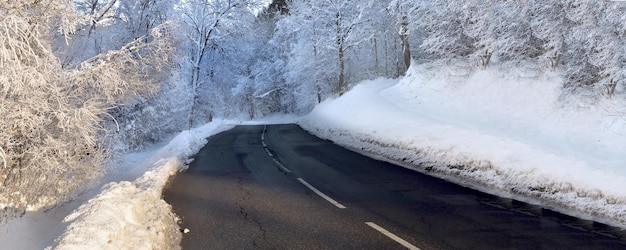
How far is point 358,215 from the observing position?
7.89 m

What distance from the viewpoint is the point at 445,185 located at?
1032 cm

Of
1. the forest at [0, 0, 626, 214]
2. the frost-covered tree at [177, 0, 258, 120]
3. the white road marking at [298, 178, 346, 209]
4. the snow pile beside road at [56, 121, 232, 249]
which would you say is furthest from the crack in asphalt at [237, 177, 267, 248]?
the frost-covered tree at [177, 0, 258, 120]

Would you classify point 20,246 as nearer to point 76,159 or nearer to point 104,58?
point 76,159

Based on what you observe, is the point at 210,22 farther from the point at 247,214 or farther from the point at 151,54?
the point at 247,214

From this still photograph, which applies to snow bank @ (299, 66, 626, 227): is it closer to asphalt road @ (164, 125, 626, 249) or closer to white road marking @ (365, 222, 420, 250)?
asphalt road @ (164, 125, 626, 249)

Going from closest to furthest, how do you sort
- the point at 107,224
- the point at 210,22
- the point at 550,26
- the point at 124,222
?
the point at 107,224 → the point at 124,222 → the point at 550,26 → the point at 210,22

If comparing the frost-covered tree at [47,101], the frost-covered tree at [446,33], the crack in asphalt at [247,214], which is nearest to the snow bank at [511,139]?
the frost-covered tree at [446,33]

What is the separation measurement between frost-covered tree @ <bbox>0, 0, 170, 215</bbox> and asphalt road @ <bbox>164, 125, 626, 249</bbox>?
2.21m

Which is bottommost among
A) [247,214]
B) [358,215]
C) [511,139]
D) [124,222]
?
[247,214]

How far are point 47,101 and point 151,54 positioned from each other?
2969 millimetres

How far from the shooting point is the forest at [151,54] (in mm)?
8289

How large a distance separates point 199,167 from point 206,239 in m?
7.97

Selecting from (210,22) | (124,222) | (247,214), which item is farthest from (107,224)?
(210,22)

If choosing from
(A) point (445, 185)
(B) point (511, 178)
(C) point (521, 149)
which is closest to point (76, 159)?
(A) point (445, 185)
